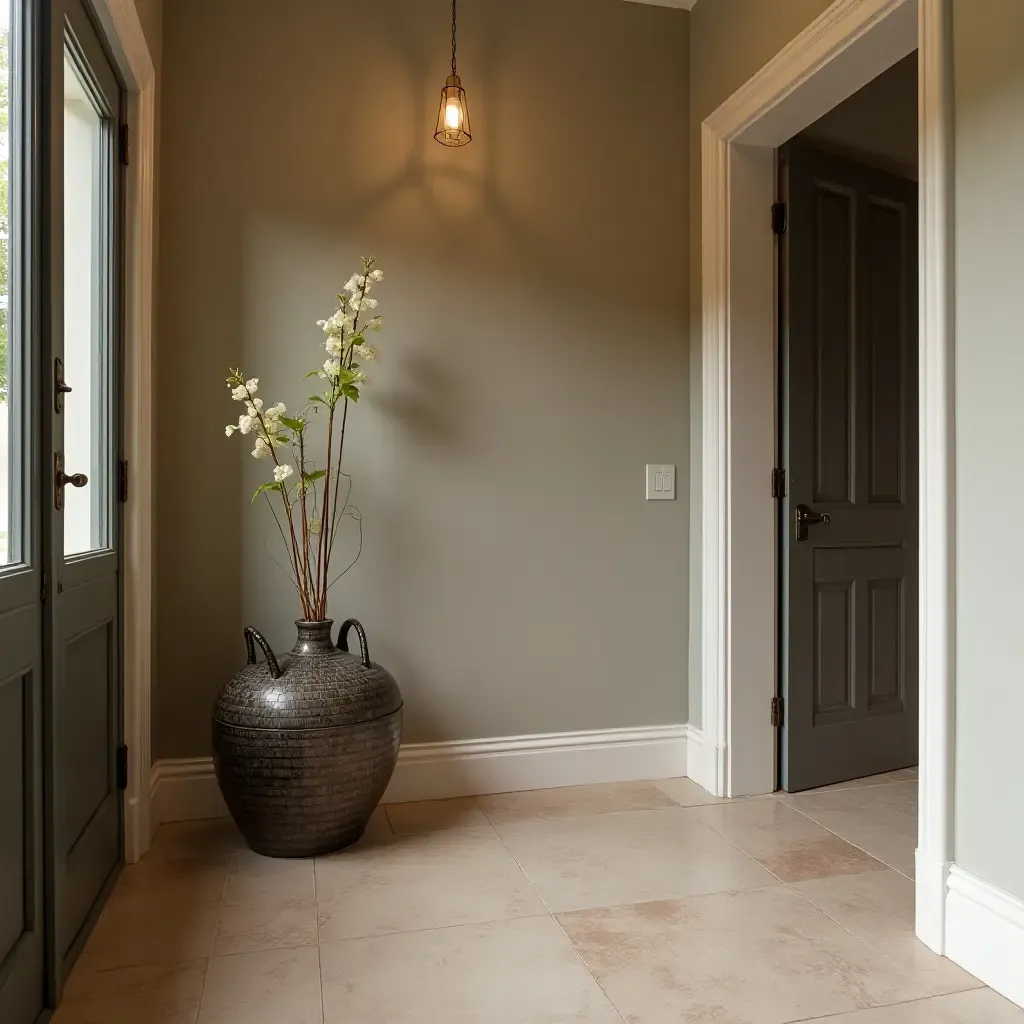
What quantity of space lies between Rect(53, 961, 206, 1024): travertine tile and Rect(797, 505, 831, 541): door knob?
208 centimetres

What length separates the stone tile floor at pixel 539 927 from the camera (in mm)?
1595

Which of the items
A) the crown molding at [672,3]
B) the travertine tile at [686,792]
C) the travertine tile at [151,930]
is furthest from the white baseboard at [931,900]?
the crown molding at [672,3]

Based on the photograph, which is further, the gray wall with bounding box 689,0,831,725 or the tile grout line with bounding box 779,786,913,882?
the gray wall with bounding box 689,0,831,725

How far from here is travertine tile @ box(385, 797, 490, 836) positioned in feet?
8.24

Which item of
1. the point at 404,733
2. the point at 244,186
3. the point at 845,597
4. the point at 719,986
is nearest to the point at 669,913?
the point at 719,986

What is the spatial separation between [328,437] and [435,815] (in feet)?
3.92

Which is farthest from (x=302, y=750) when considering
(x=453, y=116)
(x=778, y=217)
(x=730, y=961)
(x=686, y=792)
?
(x=778, y=217)

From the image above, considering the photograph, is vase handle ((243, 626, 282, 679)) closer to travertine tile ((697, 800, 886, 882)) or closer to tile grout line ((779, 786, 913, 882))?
travertine tile ((697, 800, 886, 882))

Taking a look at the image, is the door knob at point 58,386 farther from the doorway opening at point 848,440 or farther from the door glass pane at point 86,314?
the doorway opening at point 848,440

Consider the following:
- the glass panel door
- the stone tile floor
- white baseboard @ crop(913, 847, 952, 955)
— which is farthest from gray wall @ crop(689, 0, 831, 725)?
the glass panel door

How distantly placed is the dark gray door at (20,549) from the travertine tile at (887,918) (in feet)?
5.44

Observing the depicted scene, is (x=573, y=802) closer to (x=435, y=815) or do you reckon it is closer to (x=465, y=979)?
(x=435, y=815)

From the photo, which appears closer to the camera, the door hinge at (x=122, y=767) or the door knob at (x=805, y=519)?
the door hinge at (x=122, y=767)

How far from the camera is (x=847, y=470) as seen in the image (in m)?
2.90
